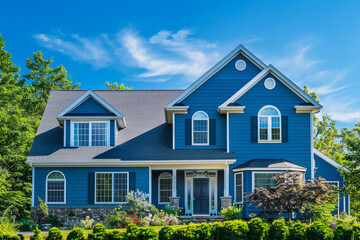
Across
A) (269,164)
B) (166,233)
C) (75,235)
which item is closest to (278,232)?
(166,233)

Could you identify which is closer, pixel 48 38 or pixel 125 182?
pixel 125 182

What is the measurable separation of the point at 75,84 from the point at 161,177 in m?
21.1

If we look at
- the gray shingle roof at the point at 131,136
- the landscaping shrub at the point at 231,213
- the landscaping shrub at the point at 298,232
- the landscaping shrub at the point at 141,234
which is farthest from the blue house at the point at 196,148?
the landscaping shrub at the point at 141,234

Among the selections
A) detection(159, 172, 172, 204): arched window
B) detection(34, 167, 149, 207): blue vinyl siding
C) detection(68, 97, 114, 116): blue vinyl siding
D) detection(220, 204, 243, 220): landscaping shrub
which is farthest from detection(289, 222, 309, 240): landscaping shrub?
detection(68, 97, 114, 116): blue vinyl siding

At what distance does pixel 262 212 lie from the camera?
23688mm

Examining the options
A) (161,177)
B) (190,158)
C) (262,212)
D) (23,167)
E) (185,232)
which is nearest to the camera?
(185,232)

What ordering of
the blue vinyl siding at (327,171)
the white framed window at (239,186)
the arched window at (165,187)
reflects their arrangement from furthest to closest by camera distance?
1. the blue vinyl siding at (327,171)
2. the arched window at (165,187)
3. the white framed window at (239,186)

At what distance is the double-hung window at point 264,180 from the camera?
80.3 feet

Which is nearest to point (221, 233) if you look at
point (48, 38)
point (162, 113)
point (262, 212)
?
point (262, 212)

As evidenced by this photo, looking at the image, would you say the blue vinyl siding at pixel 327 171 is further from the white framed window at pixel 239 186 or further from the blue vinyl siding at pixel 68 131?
→ the blue vinyl siding at pixel 68 131

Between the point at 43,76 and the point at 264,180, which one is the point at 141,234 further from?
the point at 43,76

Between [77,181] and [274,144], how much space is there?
10.4 metres

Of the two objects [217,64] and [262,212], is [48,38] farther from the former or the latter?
[262,212]

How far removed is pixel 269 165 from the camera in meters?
24.5
